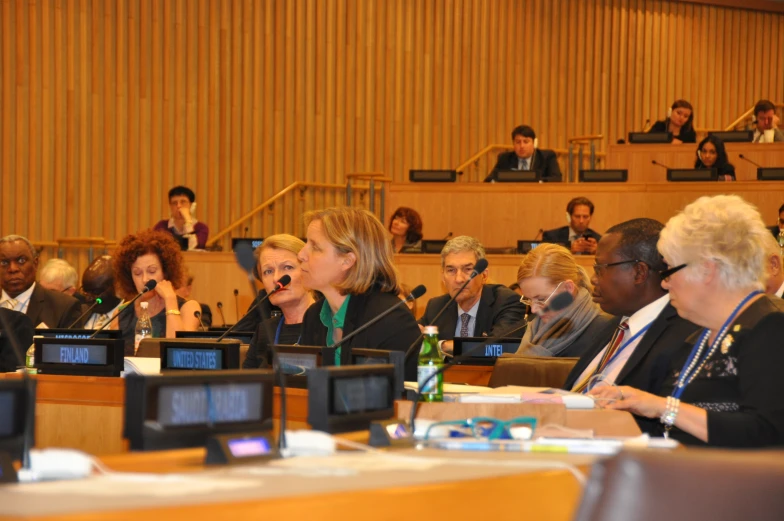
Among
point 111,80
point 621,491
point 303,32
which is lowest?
point 621,491

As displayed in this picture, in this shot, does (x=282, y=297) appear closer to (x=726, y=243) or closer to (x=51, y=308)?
(x=51, y=308)

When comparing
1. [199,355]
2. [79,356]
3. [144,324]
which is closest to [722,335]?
[199,355]

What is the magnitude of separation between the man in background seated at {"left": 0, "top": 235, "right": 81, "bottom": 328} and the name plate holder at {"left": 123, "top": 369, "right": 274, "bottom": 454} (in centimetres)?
429

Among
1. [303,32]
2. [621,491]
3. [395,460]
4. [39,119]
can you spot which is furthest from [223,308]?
[621,491]

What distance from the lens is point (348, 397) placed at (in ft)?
6.14

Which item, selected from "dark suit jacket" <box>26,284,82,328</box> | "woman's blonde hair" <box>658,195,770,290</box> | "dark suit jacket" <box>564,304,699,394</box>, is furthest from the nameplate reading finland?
"dark suit jacket" <box>26,284,82,328</box>

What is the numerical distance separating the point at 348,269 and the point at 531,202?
635 cm

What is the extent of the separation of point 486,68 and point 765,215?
430 cm

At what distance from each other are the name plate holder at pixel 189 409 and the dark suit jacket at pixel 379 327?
1.49 meters

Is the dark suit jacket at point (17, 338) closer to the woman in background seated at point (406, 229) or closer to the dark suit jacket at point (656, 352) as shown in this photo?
the dark suit jacket at point (656, 352)

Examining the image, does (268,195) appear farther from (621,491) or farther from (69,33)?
(621,491)

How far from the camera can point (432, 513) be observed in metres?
1.29

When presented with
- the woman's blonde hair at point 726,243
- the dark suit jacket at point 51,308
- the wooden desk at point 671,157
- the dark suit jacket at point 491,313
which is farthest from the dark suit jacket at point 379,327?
the wooden desk at point 671,157

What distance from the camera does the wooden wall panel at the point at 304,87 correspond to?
994 centimetres
